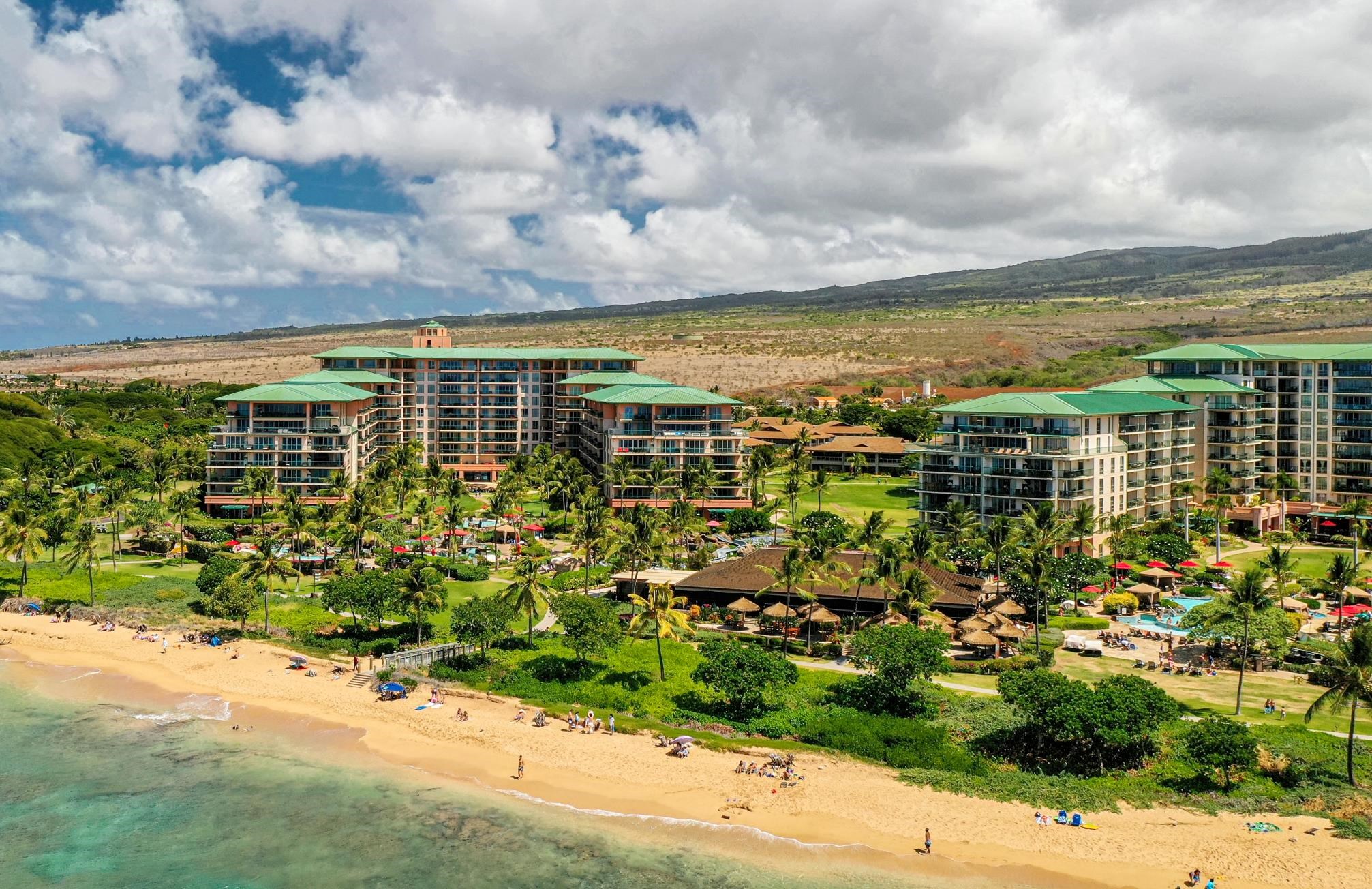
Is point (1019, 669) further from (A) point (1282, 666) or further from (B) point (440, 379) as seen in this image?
(B) point (440, 379)

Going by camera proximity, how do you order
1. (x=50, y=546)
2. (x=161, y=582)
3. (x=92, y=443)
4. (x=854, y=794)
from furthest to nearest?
(x=92, y=443) → (x=50, y=546) → (x=161, y=582) → (x=854, y=794)

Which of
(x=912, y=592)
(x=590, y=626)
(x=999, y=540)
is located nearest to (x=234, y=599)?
(x=590, y=626)

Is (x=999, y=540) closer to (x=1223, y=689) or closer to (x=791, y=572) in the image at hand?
(x=791, y=572)

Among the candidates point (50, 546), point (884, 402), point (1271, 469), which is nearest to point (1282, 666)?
point (1271, 469)

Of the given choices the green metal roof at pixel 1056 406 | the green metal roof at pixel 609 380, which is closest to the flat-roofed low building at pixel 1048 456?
the green metal roof at pixel 1056 406

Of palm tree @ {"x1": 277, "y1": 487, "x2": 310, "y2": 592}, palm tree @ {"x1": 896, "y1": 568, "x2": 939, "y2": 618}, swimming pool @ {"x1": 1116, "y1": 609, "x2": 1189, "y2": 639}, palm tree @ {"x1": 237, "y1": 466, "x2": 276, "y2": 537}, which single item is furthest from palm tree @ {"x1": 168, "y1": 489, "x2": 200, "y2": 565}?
swimming pool @ {"x1": 1116, "y1": 609, "x2": 1189, "y2": 639}

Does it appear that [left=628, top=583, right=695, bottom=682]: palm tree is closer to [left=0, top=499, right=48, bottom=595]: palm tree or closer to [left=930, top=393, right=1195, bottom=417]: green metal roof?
[left=930, top=393, right=1195, bottom=417]: green metal roof
